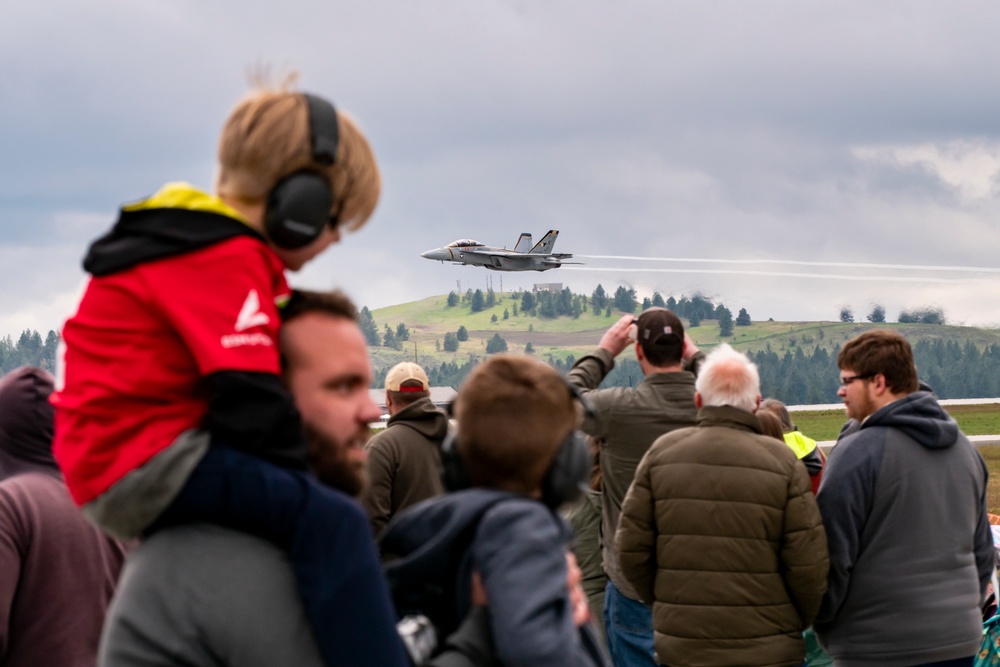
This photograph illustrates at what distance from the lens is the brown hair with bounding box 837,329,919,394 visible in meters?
6.22

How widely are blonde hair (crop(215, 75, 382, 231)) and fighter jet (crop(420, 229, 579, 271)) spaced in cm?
7960

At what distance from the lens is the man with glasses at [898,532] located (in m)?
6.03

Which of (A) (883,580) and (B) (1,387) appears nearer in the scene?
(B) (1,387)

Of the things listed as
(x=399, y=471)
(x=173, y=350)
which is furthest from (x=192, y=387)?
(x=399, y=471)

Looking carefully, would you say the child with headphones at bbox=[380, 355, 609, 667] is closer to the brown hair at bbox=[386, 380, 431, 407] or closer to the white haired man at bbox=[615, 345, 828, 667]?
the white haired man at bbox=[615, 345, 828, 667]

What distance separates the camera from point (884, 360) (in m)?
6.22

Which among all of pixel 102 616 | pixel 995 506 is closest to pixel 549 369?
pixel 102 616

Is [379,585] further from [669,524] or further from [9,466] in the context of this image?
[669,524]

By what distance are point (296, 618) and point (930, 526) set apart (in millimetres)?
4836

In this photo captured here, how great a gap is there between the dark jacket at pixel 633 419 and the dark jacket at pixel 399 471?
1.03 meters

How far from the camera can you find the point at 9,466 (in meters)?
4.30

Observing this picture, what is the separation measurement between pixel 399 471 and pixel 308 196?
15.7 ft

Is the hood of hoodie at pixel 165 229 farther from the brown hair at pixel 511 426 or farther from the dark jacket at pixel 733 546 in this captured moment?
the dark jacket at pixel 733 546

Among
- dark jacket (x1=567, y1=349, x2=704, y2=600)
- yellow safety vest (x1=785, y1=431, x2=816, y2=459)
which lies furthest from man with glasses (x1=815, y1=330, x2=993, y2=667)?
yellow safety vest (x1=785, y1=431, x2=816, y2=459)
